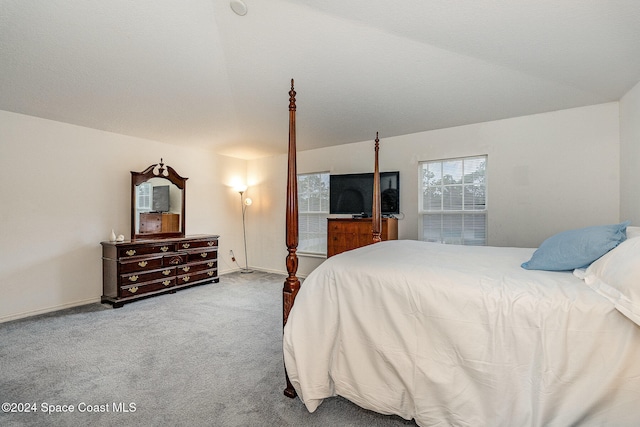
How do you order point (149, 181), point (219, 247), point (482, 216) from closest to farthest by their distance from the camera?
point (482, 216) → point (149, 181) → point (219, 247)

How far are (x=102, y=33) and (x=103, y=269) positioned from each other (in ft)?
10.0

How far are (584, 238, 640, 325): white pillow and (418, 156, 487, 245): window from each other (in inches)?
101

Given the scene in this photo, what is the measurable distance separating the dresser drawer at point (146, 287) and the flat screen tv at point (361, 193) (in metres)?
2.66

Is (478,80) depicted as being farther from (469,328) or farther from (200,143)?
(200,143)

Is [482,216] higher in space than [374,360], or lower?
higher

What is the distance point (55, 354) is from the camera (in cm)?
242

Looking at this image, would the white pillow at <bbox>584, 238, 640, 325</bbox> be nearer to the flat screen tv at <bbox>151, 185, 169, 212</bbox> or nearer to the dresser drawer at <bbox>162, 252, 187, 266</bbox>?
the dresser drawer at <bbox>162, 252, 187, 266</bbox>

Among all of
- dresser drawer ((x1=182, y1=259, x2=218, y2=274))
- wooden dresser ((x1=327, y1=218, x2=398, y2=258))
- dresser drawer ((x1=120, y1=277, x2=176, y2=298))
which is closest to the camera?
dresser drawer ((x1=120, y1=277, x2=176, y2=298))

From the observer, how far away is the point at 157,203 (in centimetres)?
452

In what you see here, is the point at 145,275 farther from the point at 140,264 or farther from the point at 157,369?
the point at 157,369

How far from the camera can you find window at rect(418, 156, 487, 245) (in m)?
3.84

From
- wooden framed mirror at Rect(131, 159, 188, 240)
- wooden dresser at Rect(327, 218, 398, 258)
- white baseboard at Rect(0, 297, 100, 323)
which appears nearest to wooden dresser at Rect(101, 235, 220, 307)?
white baseboard at Rect(0, 297, 100, 323)

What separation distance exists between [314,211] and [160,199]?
2559 millimetres

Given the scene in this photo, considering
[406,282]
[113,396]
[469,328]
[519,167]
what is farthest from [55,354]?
[519,167]
